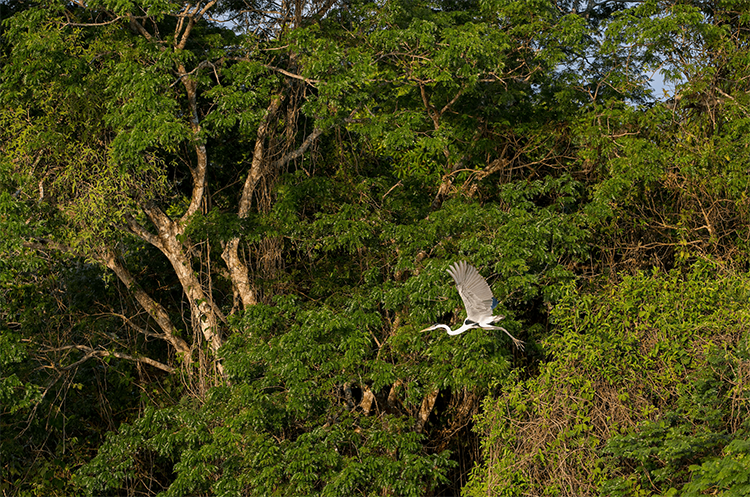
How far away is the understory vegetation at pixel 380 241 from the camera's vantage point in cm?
804

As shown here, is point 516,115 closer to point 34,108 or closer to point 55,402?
point 34,108

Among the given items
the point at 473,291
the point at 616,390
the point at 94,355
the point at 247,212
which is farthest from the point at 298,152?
the point at 616,390

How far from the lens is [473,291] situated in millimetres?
7336

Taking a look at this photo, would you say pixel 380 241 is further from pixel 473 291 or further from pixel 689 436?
pixel 689 436

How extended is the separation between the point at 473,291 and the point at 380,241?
3.07 metres

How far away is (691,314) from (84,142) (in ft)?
22.8

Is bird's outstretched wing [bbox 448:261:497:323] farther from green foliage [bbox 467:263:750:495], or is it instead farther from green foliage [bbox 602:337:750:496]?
green foliage [bbox 602:337:750:496]

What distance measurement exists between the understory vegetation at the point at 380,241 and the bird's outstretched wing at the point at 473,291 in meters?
0.98

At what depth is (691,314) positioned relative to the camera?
311 inches

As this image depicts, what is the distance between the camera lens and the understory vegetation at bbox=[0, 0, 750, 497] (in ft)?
26.4

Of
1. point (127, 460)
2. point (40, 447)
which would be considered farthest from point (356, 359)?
point (40, 447)

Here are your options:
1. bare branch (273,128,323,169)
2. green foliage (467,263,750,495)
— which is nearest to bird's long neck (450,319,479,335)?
green foliage (467,263,750,495)

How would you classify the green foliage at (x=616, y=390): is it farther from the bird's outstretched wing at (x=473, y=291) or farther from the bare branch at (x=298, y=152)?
the bare branch at (x=298, y=152)

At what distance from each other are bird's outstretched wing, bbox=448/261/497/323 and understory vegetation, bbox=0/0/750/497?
0.98 metres
